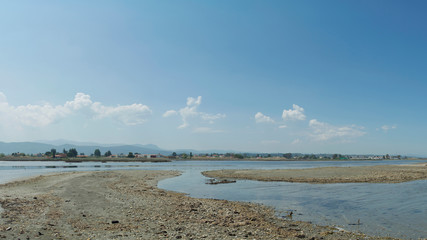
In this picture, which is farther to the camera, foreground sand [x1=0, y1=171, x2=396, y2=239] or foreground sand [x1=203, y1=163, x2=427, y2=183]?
foreground sand [x1=203, y1=163, x2=427, y2=183]

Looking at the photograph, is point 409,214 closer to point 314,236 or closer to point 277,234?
point 314,236

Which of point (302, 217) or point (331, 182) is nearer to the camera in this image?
point (302, 217)

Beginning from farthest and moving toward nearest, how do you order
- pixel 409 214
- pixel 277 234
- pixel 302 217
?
pixel 409 214 → pixel 302 217 → pixel 277 234

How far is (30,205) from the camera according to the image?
2195cm

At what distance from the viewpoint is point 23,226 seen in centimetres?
1540

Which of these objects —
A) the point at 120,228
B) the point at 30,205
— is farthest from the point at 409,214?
the point at 30,205

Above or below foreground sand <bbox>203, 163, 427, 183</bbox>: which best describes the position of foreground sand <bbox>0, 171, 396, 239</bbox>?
above

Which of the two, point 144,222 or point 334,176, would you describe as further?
point 334,176

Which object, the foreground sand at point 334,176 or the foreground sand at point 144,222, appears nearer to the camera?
the foreground sand at point 144,222

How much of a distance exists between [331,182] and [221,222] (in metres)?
36.4

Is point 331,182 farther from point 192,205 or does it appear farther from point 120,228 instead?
point 120,228

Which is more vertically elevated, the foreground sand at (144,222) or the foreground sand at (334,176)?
the foreground sand at (144,222)

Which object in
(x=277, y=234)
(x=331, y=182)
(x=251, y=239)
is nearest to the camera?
(x=251, y=239)

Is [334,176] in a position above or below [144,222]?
below
